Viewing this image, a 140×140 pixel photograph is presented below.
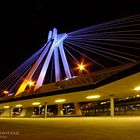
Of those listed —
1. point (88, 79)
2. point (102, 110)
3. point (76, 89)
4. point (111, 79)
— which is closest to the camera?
point (111, 79)

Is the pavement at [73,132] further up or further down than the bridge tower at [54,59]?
further down

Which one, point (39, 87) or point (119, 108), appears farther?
point (119, 108)

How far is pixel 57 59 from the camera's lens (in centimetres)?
2597

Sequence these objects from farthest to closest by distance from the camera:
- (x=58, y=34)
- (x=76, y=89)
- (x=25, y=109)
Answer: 1. (x=25, y=109)
2. (x=58, y=34)
3. (x=76, y=89)

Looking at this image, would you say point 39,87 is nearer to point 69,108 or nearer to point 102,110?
point 102,110

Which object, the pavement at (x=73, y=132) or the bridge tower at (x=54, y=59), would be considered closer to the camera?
the pavement at (x=73, y=132)

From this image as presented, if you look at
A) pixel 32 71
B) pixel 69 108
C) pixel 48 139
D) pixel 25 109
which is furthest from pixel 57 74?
pixel 69 108

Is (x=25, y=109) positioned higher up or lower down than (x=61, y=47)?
lower down

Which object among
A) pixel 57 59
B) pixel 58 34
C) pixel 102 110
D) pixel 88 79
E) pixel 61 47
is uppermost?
pixel 58 34

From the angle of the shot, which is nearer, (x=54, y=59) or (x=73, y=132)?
(x=73, y=132)

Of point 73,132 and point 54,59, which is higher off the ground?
point 54,59

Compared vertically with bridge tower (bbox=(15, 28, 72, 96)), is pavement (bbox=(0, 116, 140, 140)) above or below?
below

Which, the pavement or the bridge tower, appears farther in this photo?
the bridge tower

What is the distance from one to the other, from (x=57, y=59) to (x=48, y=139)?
2142cm
